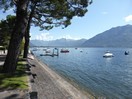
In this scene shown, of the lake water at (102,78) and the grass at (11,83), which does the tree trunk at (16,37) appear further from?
the lake water at (102,78)

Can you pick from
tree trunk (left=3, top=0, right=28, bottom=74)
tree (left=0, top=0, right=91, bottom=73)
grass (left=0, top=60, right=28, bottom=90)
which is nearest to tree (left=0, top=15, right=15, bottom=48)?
tree (left=0, top=0, right=91, bottom=73)

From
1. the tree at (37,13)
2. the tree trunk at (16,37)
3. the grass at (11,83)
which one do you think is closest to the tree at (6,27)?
the tree at (37,13)

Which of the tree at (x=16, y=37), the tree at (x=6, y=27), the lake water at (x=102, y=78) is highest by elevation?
the tree at (x=6, y=27)

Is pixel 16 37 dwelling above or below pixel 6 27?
below

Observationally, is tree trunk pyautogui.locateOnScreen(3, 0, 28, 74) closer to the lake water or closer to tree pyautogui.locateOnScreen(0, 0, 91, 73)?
tree pyautogui.locateOnScreen(0, 0, 91, 73)

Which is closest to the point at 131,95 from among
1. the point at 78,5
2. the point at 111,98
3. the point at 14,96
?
the point at 111,98

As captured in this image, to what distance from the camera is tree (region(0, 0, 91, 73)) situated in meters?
18.4

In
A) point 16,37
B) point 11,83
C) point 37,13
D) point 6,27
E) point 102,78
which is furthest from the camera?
point 6,27

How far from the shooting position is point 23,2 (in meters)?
18.5

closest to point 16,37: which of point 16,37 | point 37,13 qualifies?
point 16,37

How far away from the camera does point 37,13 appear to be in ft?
127

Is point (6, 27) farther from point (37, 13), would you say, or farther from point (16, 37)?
point (16, 37)

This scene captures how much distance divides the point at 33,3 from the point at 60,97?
65.2 ft

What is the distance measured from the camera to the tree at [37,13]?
1836cm
